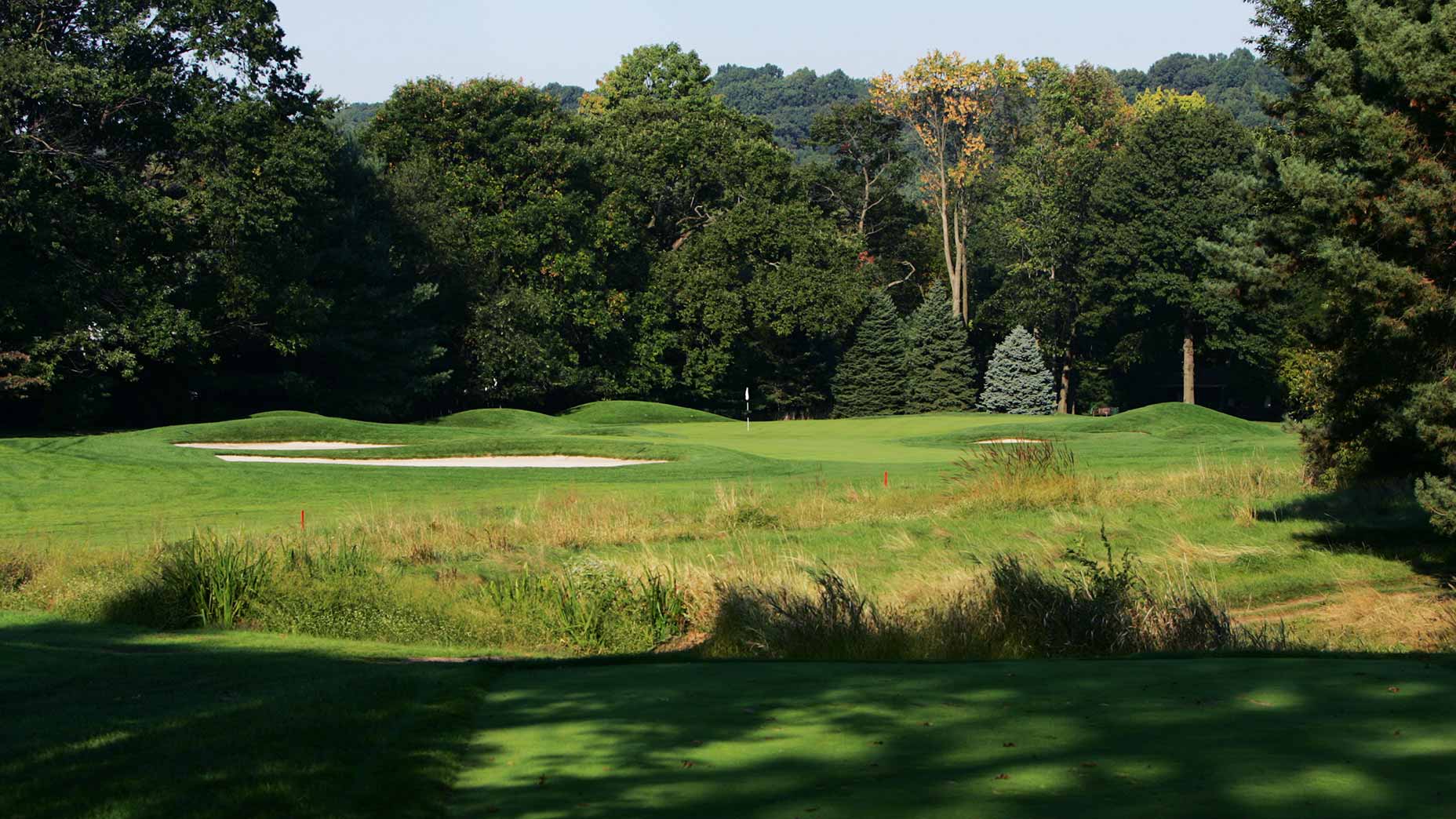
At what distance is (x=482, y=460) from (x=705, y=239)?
29.8m

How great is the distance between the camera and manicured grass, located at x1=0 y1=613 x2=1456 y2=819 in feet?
17.4

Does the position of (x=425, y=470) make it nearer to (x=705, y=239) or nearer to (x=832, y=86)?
(x=705, y=239)

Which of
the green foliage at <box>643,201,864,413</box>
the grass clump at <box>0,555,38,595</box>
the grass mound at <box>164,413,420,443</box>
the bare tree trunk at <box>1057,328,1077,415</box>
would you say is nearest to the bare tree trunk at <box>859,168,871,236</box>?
the green foliage at <box>643,201,864,413</box>

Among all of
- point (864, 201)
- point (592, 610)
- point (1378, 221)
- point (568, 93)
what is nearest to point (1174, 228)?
point (864, 201)

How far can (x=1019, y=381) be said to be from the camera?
60.6 metres

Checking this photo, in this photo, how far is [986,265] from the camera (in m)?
71.4

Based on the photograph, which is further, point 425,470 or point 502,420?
point 502,420

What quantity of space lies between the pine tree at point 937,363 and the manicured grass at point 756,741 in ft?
172

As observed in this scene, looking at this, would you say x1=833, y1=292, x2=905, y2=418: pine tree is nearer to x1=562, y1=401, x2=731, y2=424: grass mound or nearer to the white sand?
x1=562, y1=401, x2=731, y2=424: grass mound

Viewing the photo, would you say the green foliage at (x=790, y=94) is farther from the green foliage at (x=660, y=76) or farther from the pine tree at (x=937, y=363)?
the pine tree at (x=937, y=363)

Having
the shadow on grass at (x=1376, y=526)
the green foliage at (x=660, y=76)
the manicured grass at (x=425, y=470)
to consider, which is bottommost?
the shadow on grass at (x=1376, y=526)

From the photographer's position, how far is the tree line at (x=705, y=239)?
17359 millimetres

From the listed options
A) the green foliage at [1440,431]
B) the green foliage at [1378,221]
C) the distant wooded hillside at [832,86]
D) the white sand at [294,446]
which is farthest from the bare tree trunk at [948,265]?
the distant wooded hillside at [832,86]

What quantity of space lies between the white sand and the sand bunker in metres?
1.57
